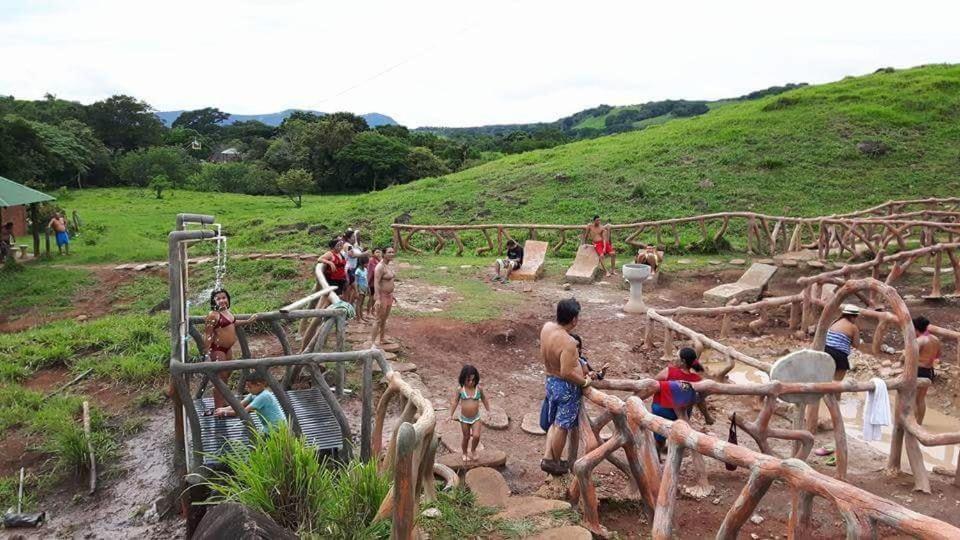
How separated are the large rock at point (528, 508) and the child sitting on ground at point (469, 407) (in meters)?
1.17

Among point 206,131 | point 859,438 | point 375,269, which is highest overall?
point 206,131

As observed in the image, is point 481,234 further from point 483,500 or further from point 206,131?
point 206,131

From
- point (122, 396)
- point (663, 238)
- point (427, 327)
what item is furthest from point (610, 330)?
point (663, 238)

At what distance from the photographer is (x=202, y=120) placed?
73312mm

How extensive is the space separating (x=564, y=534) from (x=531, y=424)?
10.5 feet

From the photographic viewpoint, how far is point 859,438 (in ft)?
26.6

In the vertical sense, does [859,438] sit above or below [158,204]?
below

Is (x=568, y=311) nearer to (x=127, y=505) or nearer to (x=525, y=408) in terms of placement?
(x=525, y=408)

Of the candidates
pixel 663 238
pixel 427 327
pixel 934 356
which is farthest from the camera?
pixel 663 238

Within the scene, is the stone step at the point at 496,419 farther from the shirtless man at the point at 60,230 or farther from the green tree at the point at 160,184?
the green tree at the point at 160,184

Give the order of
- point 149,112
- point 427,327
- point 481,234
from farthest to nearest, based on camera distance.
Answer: point 149,112 < point 481,234 < point 427,327

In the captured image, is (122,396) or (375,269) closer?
(122,396)

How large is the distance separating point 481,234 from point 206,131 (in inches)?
2248

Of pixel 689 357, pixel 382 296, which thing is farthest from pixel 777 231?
pixel 689 357
